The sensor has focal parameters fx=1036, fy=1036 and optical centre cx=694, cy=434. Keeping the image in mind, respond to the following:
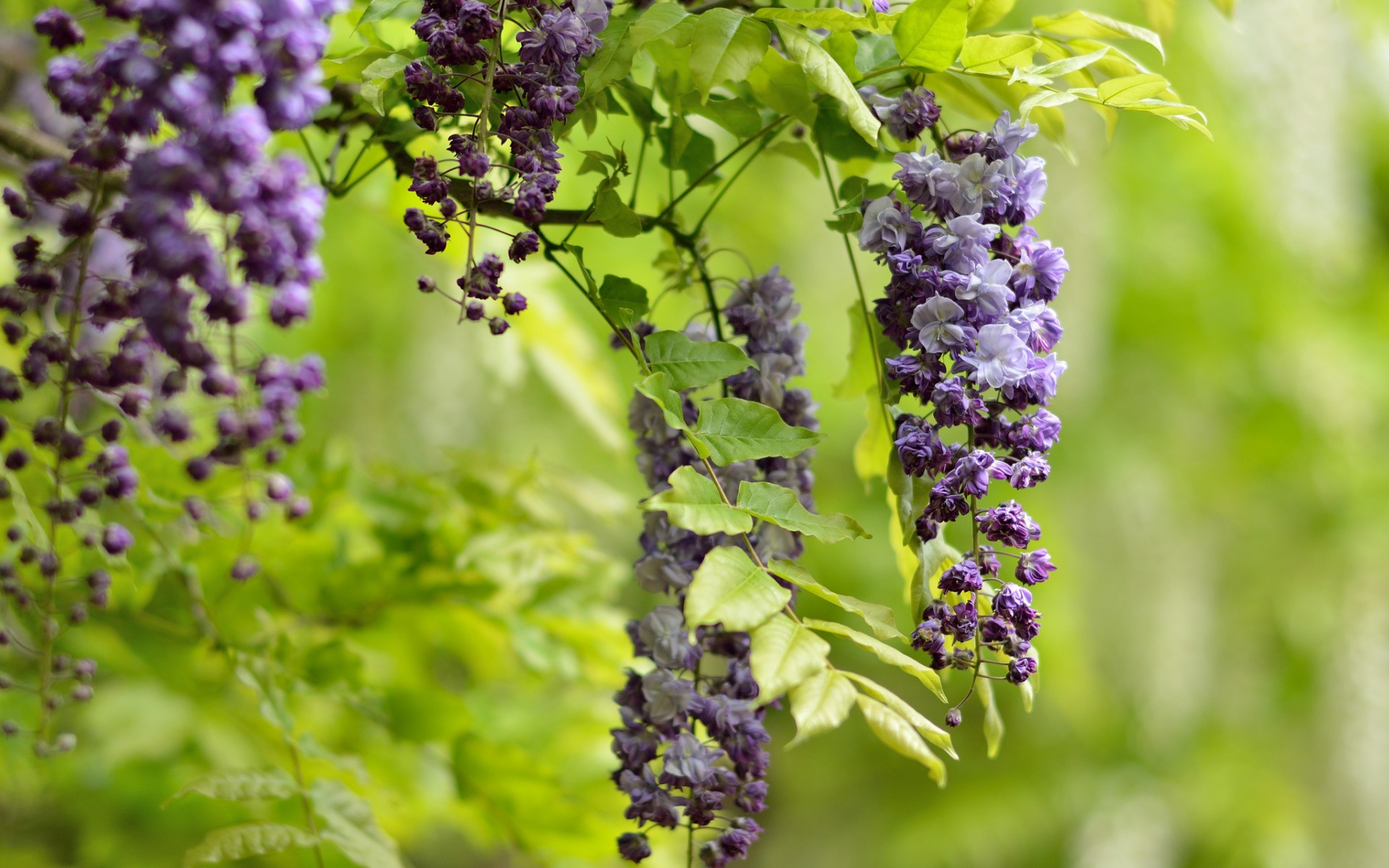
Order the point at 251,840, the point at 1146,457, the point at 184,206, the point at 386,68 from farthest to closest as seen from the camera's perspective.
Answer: the point at 1146,457 → the point at 251,840 → the point at 386,68 → the point at 184,206

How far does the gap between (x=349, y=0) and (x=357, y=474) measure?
2.01 ft

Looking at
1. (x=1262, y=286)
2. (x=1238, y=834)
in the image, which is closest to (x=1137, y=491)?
(x=1262, y=286)

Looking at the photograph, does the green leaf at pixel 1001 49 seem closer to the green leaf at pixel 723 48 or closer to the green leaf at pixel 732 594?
the green leaf at pixel 723 48

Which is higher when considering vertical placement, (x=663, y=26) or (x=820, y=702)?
(x=663, y=26)

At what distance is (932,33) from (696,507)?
0.23m

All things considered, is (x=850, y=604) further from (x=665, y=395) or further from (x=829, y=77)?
(x=829, y=77)

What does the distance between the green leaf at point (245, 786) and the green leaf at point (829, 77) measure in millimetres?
486

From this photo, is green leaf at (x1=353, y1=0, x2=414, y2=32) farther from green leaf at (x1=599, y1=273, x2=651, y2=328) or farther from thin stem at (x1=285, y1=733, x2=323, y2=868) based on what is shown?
thin stem at (x1=285, y1=733, x2=323, y2=868)

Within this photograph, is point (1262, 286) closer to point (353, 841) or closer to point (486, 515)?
point (486, 515)

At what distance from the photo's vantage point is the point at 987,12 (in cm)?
51

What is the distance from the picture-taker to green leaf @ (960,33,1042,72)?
46 centimetres

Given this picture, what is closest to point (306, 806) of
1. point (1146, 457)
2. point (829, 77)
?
point (829, 77)

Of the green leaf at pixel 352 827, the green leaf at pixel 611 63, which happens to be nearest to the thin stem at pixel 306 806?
the green leaf at pixel 352 827

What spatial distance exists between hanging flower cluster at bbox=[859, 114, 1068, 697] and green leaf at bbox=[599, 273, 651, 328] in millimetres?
106
